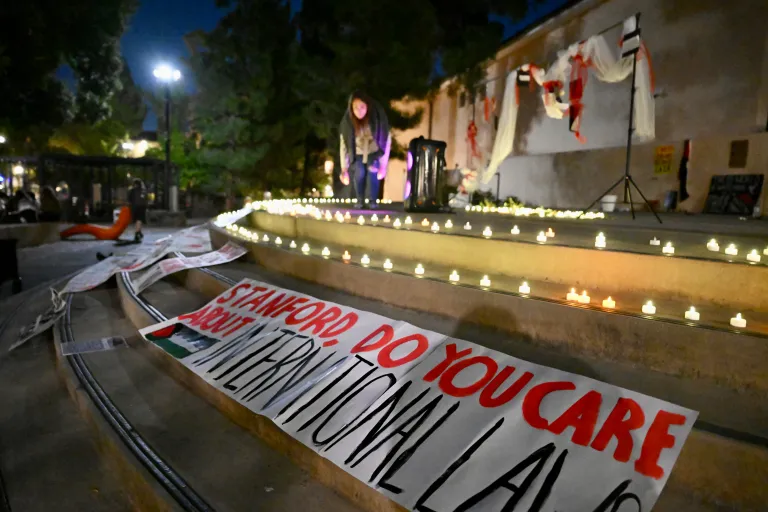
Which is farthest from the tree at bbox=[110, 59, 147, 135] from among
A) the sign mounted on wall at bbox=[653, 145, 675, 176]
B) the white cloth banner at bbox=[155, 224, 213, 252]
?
the sign mounted on wall at bbox=[653, 145, 675, 176]

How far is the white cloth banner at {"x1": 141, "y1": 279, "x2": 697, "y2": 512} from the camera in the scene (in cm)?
188

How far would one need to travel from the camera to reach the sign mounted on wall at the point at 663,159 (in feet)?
31.4

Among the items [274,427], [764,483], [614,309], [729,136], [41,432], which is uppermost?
[729,136]

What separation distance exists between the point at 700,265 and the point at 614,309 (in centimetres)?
66

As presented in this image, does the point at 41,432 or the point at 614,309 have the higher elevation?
the point at 614,309

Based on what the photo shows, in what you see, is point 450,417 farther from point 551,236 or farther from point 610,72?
point 610,72

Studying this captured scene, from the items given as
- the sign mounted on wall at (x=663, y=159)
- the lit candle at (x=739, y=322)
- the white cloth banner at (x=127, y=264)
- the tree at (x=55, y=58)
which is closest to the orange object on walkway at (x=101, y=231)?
the tree at (x=55, y=58)

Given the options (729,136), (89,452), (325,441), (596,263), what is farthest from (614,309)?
(729,136)

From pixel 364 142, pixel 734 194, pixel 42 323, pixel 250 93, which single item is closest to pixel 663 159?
pixel 734 194

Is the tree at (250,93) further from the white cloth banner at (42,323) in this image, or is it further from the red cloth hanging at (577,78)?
the white cloth banner at (42,323)

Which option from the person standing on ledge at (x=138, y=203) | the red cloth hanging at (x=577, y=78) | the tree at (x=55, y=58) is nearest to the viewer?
the red cloth hanging at (x=577, y=78)

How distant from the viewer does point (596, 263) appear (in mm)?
3402

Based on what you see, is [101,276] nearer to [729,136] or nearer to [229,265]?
[229,265]

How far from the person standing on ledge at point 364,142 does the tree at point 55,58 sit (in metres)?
8.46
